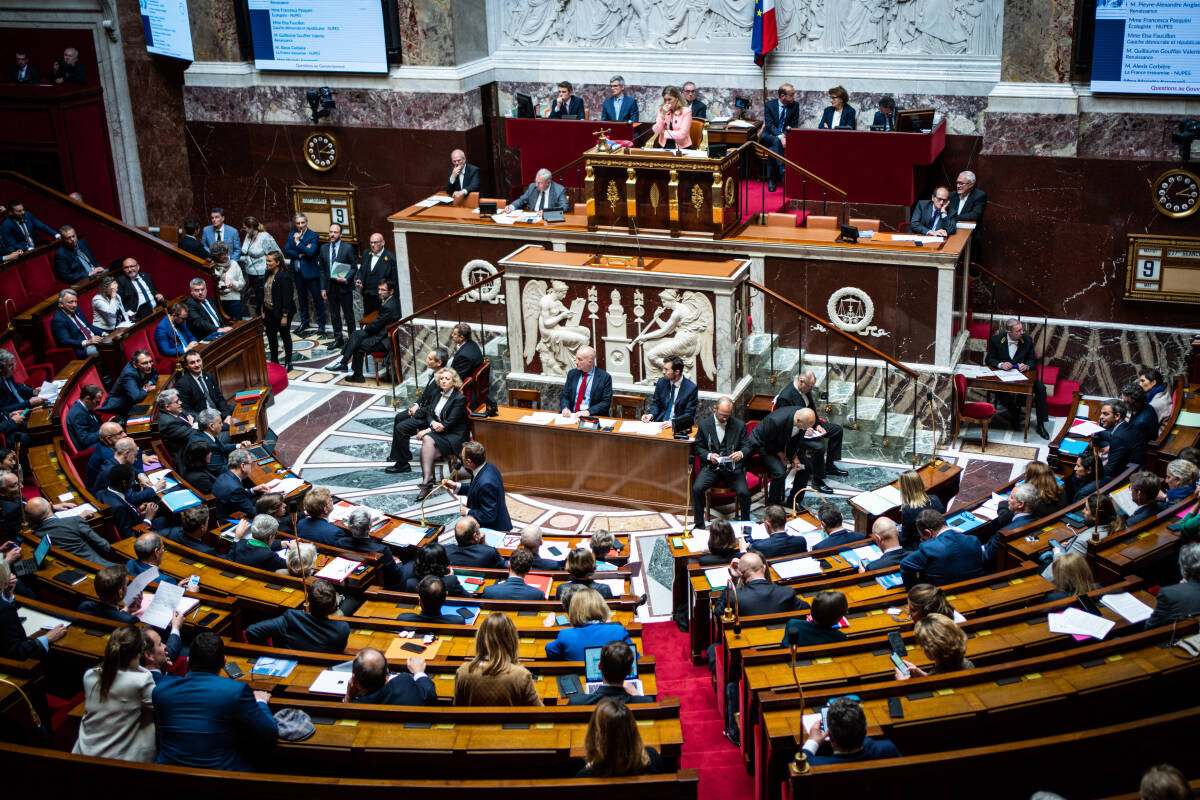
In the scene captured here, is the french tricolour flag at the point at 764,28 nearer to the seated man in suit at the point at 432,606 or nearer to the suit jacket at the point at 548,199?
the suit jacket at the point at 548,199

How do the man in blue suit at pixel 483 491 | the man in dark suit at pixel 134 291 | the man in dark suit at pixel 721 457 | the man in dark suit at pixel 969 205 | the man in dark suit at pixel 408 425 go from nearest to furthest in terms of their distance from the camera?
the man in blue suit at pixel 483 491 < the man in dark suit at pixel 721 457 < the man in dark suit at pixel 408 425 < the man in dark suit at pixel 134 291 < the man in dark suit at pixel 969 205

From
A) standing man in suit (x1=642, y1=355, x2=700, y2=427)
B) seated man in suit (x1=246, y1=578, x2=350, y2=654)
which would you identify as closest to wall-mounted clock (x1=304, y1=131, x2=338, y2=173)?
standing man in suit (x1=642, y1=355, x2=700, y2=427)

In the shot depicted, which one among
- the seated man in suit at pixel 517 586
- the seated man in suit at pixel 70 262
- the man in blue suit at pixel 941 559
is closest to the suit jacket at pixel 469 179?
the seated man in suit at pixel 70 262

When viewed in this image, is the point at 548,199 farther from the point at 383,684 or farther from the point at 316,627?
the point at 383,684

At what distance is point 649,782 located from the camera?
514 centimetres

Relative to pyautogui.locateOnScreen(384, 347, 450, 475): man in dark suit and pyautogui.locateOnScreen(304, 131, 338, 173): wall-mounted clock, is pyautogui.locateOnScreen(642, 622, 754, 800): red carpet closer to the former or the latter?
pyautogui.locateOnScreen(384, 347, 450, 475): man in dark suit

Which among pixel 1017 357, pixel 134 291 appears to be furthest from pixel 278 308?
pixel 1017 357

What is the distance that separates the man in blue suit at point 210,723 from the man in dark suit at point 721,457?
18.2 ft

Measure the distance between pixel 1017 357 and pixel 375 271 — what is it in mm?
7287

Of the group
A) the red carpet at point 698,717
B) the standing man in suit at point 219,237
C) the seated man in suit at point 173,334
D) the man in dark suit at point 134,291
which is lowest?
the red carpet at point 698,717

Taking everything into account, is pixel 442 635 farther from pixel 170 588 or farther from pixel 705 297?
pixel 705 297

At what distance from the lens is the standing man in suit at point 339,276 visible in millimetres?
14680

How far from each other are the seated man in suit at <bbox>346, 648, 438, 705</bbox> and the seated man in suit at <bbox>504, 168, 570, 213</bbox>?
8075 mm

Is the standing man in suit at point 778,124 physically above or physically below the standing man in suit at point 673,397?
above
